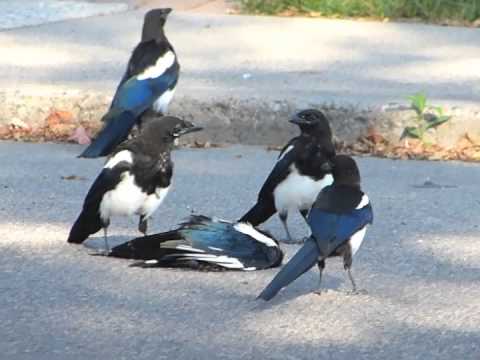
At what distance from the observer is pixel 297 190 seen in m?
6.91

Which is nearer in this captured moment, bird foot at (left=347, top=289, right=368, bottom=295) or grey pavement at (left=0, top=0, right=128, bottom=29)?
bird foot at (left=347, top=289, right=368, bottom=295)

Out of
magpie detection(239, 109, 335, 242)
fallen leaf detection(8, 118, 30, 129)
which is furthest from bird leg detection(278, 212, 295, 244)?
fallen leaf detection(8, 118, 30, 129)

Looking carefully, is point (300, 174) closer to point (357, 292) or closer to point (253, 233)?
point (253, 233)

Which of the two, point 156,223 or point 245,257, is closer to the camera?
point 245,257

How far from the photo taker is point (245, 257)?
6441 mm

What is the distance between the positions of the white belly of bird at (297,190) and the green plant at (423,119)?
2.36m

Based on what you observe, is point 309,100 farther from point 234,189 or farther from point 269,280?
point 269,280

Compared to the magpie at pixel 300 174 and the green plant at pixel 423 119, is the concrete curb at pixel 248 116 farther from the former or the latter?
the magpie at pixel 300 174

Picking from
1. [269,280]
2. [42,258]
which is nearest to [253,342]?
[269,280]

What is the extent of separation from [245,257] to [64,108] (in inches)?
144

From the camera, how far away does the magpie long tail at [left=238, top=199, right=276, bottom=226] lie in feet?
23.1

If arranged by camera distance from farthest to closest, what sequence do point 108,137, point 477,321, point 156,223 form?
point 108,137 < point 156,223 < point 477,321

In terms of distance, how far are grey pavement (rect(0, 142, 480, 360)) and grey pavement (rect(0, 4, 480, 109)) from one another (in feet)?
5.42

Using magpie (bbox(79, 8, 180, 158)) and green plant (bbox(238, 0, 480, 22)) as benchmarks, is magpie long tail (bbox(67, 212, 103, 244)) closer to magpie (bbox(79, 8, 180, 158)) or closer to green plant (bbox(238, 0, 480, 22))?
magpie (bbox(79, 8, 180, 158))
